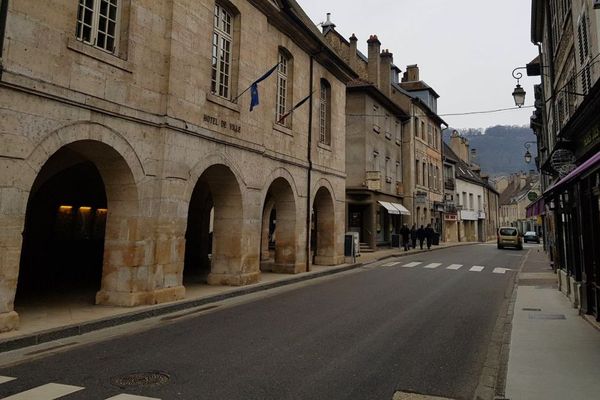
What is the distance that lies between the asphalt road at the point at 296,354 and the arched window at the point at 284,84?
23.2ft

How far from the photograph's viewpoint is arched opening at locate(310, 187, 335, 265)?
57.9ft

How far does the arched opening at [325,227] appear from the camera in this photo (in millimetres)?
17641

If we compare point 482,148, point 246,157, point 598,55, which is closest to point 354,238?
point 246,157

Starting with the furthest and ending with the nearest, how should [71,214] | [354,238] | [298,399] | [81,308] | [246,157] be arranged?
[354,238]
[71,214]
[246,157]
[81,308]
[298,399]

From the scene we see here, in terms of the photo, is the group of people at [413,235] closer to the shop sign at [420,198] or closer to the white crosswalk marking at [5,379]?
the shop sign at [420,198]

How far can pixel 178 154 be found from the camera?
31.6 ft

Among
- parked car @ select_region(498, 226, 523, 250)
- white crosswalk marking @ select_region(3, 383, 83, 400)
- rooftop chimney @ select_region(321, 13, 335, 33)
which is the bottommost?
white crosswalk marking @ select_region(3, 383, 83, 400)

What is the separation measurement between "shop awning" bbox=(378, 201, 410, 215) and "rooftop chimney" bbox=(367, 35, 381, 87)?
833 cm

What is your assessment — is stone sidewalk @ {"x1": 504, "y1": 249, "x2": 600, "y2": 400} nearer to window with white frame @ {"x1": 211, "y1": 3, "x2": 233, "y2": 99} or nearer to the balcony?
window with white frame @ {"x1": 211, "y1": 3, "x2": 233, "y2": 99}

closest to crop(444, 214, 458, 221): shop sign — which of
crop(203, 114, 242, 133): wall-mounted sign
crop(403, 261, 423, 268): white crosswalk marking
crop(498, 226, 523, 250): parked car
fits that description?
crop(498, 226, 523, 250): parked car

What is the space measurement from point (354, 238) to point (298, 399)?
15.3m

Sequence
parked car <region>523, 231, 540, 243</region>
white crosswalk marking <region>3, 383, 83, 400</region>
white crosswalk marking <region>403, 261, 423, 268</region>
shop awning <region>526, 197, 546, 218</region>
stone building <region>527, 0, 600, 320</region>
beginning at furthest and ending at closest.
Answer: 1. parked car <region>523, 231, 540, 243</region>
2. white crosswalk marking <region>403, 261, 423, 268</region>
3. shop awning <region>526, 197, 546, 218</region>
4. stone building <region>527, 0, 600, 320</region>
5. white crosswalk marking <region>3, 383, 83, 400</region>

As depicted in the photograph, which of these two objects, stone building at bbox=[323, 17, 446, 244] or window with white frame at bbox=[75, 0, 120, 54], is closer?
window with white frame at bbox=[75, 0, 120, 54]

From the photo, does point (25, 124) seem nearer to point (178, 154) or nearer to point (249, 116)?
point (178, 154)
